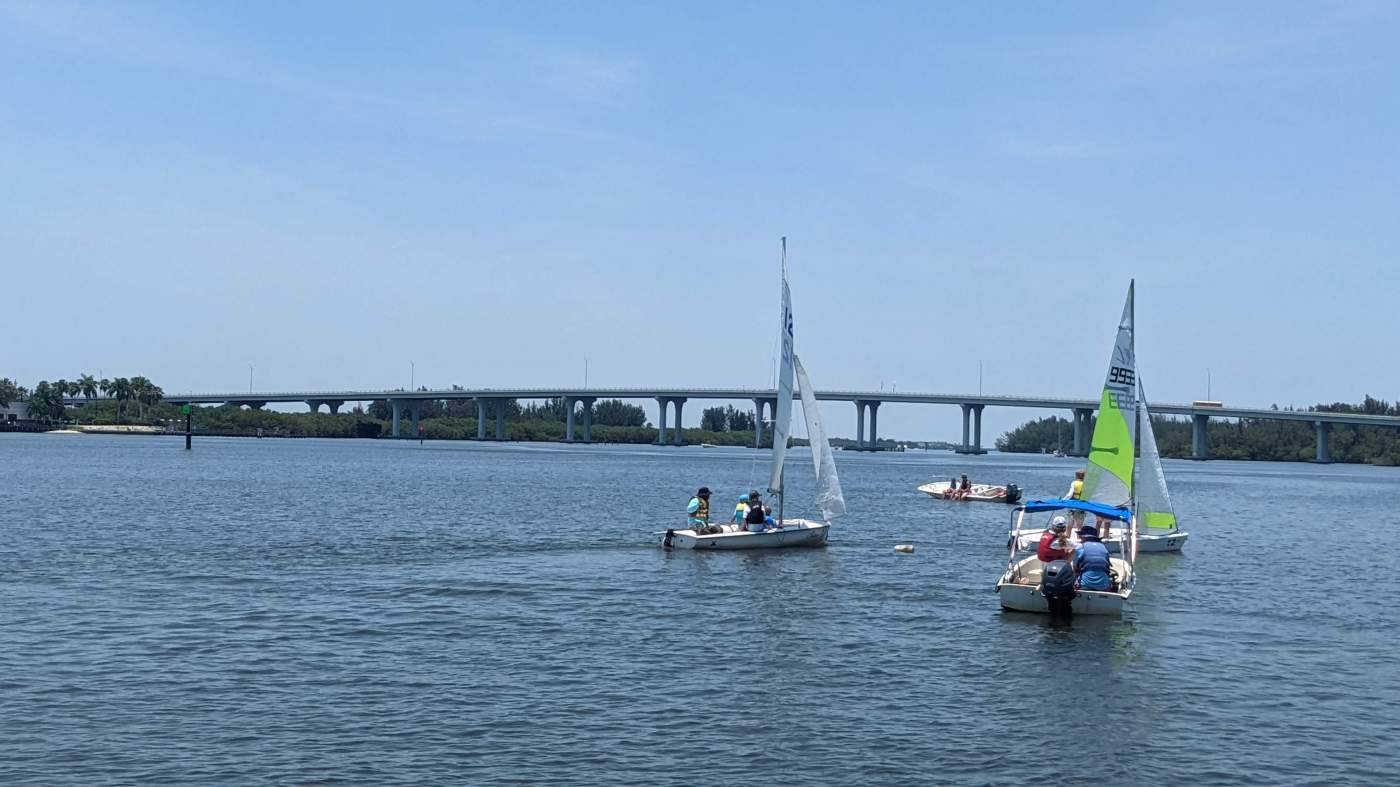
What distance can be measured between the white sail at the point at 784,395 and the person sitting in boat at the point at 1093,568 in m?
16.4

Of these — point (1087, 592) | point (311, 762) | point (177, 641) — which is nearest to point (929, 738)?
point (311, 762)

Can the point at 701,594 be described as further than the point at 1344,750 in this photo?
Yes

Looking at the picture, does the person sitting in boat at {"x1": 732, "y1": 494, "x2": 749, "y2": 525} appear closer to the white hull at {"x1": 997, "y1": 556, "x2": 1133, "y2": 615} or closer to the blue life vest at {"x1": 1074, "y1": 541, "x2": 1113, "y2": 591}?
the white hull at {"x1": 997, "y1": 556, "x2": 1133, "y2": 615}

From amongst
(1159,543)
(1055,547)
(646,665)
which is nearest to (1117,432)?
(1159,543)

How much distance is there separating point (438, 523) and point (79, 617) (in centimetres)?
2990

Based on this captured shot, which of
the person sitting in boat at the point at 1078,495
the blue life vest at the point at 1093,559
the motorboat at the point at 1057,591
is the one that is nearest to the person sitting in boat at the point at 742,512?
the person sitting in boat at the point at 1078,495

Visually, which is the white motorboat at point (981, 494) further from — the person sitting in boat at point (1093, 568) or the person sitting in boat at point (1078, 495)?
the person sitting in boat at point (1093, 568)

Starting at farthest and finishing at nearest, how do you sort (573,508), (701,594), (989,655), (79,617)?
(573,508)
(701,594)
(79,617)
(989,655)

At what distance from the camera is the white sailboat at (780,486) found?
47.5 metres

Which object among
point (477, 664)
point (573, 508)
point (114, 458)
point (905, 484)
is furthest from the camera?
point (114, 458)

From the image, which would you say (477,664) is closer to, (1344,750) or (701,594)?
(701,594)

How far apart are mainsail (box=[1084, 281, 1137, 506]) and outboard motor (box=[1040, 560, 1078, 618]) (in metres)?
11.9

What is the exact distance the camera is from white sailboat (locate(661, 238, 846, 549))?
4747 cm

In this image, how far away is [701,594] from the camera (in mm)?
37750
